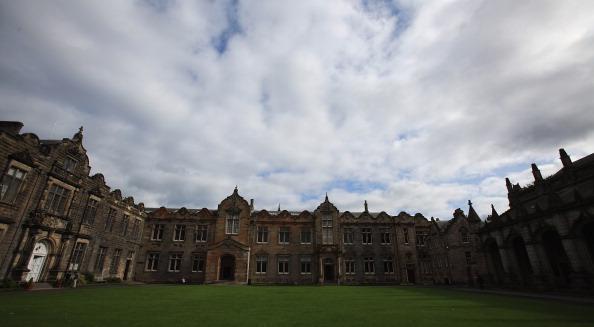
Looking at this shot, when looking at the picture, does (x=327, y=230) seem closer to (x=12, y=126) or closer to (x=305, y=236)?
(x=305, y=236)

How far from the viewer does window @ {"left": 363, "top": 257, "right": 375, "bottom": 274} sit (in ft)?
130

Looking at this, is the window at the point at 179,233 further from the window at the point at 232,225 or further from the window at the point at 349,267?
the window at the point at 349,267

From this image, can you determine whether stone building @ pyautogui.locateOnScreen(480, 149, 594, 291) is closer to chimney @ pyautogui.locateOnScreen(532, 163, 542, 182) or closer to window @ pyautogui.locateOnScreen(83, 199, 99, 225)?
chimney @ pyautogui.locateOnScreen(532, 163, 542, 182)

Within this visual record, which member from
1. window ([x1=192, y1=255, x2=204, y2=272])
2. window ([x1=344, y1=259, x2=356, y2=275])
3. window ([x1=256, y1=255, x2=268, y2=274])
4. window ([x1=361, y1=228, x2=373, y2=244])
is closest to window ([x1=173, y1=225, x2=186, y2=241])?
window ([x1=192, y1=255, x2=204, y2=272])

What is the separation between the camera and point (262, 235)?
133 ft

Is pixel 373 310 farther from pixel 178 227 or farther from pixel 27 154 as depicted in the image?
pixel 178 227

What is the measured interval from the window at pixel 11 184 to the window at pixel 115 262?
15.0m

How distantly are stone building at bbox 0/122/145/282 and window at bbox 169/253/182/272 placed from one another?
21.5ft

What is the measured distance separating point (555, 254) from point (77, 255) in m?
44.7

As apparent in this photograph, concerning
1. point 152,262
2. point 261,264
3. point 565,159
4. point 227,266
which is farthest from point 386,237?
point 152,262

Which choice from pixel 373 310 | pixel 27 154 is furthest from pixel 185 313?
pixel 27 154

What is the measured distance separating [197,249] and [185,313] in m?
29.6

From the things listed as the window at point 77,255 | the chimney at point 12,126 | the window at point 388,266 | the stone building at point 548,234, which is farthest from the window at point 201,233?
the stone building at point 548,234

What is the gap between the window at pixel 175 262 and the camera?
1510 inches
